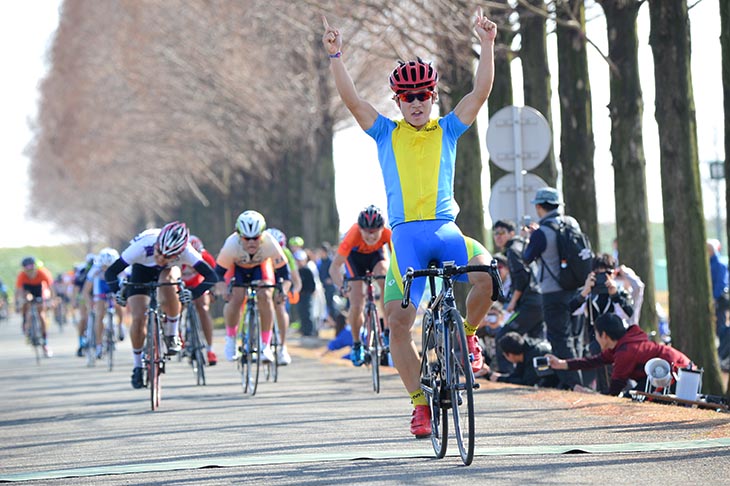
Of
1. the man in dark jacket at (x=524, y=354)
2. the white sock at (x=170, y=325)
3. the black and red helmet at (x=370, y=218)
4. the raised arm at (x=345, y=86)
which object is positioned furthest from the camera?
the man in dark jacket at (x=524, y=354)

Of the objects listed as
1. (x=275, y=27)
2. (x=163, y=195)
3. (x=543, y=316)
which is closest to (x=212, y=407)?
(x=543, y=316)

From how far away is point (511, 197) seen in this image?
18422 mm

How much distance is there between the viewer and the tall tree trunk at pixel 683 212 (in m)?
17.0

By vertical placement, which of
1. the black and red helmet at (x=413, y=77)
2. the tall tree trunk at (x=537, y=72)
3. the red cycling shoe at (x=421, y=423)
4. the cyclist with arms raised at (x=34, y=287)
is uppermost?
the tall tree trunk at (x=537, y=72)

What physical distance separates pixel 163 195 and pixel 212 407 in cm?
4932

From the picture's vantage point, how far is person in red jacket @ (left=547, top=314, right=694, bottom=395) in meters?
14.2

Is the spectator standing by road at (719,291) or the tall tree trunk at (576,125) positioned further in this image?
the spectator standing by road at (719,291)

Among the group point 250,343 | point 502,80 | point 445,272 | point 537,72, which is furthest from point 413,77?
point 502,80

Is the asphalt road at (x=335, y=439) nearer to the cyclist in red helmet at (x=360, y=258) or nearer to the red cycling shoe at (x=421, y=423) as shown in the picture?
the red cycling shoe at (x=421, y=423)

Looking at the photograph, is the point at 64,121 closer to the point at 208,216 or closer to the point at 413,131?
the point at 208,216

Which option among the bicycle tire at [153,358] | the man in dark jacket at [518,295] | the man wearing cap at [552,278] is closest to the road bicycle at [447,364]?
the bicycle tire at [153,358]

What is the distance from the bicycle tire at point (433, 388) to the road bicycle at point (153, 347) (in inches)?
233

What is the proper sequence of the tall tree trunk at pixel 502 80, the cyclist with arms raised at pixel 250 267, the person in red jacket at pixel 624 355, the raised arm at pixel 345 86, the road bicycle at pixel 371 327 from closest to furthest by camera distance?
the raised arm at pixel 345 86 < the person in red jacket at pixel 624 355 < the cyclist with arms raised at pixel 250 267 < the road bicycle at pixel 371 327 < the tall tree trunk at pixel 502 80

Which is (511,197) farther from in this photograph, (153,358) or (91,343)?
(91,343)
